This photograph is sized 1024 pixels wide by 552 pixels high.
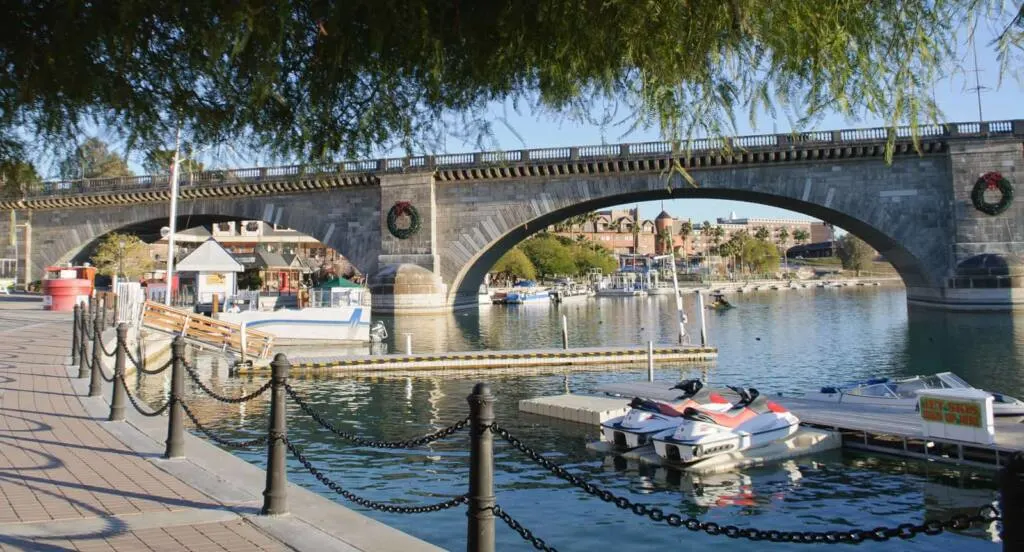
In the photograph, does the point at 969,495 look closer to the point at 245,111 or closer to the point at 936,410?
the point at 936,410

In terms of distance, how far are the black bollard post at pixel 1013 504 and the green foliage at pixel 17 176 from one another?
18.8ft

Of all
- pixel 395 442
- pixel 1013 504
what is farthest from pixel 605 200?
pixel 1013 504

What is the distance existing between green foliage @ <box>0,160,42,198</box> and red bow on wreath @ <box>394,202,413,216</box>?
47.3 metres

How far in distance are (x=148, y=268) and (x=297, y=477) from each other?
64.2 metres

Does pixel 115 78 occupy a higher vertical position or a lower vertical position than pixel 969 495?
higher

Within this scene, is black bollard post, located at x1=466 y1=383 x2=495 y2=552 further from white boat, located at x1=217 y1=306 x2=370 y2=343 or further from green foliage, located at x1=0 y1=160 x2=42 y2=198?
white boat, located at x1=217 y1=306 x2=370 y2=343

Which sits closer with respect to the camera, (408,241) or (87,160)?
(87,160)

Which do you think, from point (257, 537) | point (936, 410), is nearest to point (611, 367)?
point (936, 410)

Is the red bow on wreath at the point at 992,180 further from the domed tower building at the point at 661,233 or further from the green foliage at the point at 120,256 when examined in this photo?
the domed tower building at the point at 661,233

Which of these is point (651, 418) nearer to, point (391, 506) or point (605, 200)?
point (391, 506)

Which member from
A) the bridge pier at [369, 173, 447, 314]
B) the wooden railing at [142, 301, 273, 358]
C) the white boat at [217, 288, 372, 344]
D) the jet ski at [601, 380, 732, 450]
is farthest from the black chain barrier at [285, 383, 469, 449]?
the bridge pier at [369, 173, 447, 314]

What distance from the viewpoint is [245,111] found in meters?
5.38

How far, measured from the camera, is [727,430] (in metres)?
12.9

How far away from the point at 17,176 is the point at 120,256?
65400 mm
